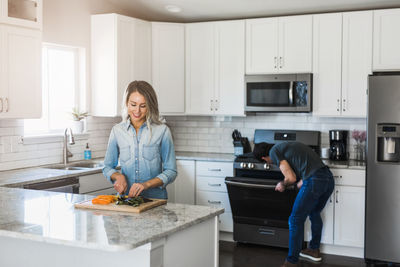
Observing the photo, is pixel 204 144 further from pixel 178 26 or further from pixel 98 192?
pixel 98 192

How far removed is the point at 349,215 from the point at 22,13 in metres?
3.36

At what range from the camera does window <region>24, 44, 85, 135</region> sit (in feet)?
15.2

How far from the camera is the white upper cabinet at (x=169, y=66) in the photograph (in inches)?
213

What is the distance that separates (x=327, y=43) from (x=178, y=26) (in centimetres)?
164

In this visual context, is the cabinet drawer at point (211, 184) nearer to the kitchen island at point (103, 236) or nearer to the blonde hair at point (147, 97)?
the blonde hair at point (147, 97)

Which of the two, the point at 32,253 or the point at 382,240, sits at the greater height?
the point at 32,253

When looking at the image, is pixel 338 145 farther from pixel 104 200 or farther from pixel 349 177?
pixel 104 200

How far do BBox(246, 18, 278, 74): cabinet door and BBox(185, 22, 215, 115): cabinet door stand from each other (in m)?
0.42

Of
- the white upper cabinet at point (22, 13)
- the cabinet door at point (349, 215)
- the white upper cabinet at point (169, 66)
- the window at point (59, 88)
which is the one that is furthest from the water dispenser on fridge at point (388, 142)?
the white upper cabinet at point (22, 13)

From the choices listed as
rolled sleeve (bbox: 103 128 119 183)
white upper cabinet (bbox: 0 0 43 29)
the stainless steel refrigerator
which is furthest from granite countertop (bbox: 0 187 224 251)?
the stainless steel refrigerator

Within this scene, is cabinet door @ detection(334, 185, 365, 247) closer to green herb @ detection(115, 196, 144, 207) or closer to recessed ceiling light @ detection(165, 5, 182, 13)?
recessed ceiling light @ detection(165, 5, 182, 13)

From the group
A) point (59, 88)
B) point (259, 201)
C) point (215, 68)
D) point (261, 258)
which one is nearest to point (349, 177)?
point (259, 201)

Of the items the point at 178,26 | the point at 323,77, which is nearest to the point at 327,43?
the point at 323,77

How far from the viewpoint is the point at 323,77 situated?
4.91 m
